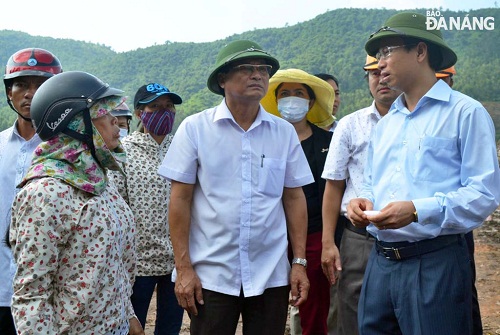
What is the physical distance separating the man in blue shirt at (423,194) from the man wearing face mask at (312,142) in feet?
4.18

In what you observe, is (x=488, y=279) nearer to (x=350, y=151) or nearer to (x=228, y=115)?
(x=350, y=151)

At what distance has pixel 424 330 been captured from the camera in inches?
98.2

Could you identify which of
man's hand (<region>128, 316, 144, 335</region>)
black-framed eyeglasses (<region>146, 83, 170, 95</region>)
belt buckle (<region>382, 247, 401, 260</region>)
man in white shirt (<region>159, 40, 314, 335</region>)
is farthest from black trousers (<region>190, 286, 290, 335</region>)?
black-framed eyeglasses (<region>146, 83, 170, 95</region>)

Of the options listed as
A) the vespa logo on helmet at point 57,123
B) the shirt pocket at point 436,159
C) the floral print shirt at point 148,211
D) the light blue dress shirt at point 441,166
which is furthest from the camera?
the floral print shirt at point 148,211

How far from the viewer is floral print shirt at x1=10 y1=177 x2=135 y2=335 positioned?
2113 mm

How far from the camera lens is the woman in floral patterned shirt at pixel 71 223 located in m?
2.12

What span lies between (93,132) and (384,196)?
1.38 m

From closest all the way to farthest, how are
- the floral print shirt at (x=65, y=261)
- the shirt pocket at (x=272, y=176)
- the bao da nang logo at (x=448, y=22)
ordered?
the floral print shirt at (x=65, y=261)
the bao da nang logo at (x=448, y=22)
the shirt pocket at (x=272, y=176)

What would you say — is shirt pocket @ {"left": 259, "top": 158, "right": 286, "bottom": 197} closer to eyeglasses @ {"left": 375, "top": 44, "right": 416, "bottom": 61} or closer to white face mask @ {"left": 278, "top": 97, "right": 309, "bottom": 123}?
eyeglasses @ {"left": 375, "top": 44, "right": 416, "bottom": 61}

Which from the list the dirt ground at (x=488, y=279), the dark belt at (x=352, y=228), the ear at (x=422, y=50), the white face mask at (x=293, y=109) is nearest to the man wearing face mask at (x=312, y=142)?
the white face mask at (x=293, y=109)

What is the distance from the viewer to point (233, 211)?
2963 mm

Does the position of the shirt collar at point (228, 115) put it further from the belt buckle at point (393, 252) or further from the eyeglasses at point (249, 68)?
the belt buckle at point (393, 252)

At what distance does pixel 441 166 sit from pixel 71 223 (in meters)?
1.61

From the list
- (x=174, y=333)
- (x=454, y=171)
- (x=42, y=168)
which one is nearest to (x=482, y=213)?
(x=454, y=171)
